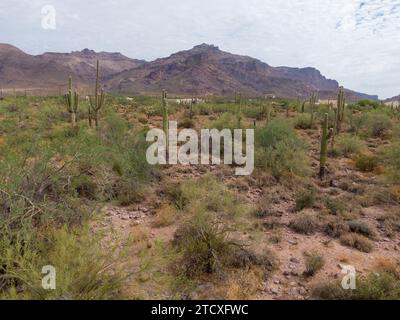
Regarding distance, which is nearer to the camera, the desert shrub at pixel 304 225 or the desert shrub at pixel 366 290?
the desert shrub at pixel 366 290

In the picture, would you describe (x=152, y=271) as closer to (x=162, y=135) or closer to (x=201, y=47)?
(x=162, y=135)

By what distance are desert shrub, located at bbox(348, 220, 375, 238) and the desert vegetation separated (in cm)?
2

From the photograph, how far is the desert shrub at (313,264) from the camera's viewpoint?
5.53 metres

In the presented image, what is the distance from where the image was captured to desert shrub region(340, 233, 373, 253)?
6492 millimetres

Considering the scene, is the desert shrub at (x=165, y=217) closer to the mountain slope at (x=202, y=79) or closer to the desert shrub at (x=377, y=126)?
the desert shrub at (x=377, y=126)

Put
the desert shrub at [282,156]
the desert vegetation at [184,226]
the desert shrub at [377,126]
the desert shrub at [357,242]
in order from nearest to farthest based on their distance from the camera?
1. the desert vegetation at [184,226]
2. the desert shrub at [357,242]
3. the desert shrub at [282,156]
4. the desert shrub at [377,126]

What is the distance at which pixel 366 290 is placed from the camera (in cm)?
463

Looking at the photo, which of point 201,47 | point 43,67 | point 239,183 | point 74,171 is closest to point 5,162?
point 74,171

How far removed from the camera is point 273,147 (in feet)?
41.5

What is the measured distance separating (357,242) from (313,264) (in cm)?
163

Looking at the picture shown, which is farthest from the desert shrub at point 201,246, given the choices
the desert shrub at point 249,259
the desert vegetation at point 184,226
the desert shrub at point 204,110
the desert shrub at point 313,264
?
the desert shrub at point 204,110

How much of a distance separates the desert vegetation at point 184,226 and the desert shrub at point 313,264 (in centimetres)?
2

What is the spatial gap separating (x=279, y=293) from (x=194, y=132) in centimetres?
1271

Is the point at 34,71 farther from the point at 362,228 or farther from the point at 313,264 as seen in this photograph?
the point at 313,264
